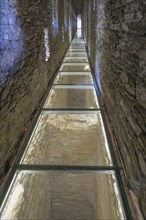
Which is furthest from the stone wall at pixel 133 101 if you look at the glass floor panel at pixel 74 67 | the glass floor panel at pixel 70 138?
the glass floor panel at pixel 74 67

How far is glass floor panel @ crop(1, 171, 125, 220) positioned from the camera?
72.8 inches

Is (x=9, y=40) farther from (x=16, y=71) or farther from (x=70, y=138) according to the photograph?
(x=70, y=138)

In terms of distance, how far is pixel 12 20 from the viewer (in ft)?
6.67

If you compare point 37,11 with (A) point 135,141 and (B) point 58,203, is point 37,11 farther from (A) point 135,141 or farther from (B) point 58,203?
(B) point 58,203

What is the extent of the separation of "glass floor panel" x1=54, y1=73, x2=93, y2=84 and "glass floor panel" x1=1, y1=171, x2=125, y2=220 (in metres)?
2.11

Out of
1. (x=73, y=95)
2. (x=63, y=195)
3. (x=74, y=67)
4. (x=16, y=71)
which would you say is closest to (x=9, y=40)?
(x=16, y=71)

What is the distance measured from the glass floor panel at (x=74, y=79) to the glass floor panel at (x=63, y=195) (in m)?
2.11

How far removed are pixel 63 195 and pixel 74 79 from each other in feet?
7.55

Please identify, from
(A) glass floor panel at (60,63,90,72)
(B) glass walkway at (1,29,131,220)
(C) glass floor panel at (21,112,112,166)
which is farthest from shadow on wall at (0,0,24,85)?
(A) glass floor panel at (60,63,90,72)

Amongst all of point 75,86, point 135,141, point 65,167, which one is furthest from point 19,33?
point 75,86

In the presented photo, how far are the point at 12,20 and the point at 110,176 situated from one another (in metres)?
1.60

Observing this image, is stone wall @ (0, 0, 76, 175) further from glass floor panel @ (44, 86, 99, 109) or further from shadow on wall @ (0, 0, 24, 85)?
glass floor panel @ (44, 86, 99, 109)

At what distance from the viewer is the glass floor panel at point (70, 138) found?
120 inches

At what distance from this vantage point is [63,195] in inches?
146
